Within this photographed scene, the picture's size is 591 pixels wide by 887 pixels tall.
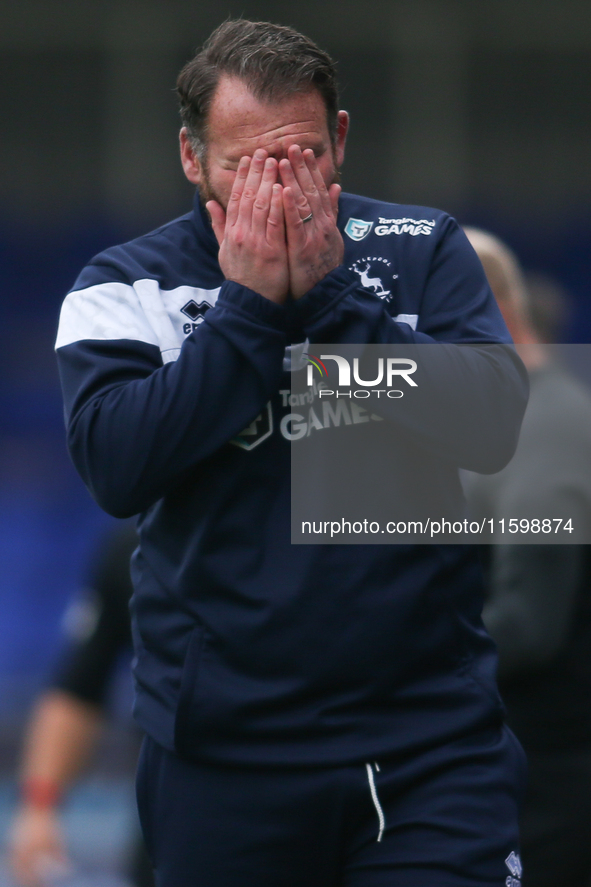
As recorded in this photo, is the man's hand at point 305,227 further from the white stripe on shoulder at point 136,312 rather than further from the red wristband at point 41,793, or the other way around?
the red wristband at point 41,793

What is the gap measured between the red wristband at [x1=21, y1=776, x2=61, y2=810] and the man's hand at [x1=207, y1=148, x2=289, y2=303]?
149 centimetres

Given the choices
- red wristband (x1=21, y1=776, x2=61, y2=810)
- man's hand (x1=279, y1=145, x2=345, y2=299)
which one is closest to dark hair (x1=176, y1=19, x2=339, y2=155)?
man's hand (x1=279, y1=145, x2=345, y2=299)

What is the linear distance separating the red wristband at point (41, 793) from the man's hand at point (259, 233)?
58.7 inches

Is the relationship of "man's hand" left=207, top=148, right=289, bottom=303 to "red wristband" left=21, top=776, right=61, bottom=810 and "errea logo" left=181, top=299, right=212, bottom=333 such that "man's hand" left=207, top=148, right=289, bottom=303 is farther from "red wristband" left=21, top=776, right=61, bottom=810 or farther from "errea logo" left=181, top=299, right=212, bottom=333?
"red wristband" left=21, top=776, right=61, bottom=810

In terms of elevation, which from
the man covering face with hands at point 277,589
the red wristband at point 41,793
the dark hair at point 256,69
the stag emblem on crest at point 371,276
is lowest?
the red wristband at point 41,793

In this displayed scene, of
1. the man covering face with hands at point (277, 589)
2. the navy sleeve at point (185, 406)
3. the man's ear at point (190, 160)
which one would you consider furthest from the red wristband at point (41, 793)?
the man's ear at point (190, 160)

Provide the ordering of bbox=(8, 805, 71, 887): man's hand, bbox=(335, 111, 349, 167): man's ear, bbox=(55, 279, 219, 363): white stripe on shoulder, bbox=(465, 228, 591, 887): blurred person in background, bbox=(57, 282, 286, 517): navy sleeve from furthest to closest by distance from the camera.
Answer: bbox=(8, 805, 71, 887): man's hand, bbox=(465, 228, 591, 887): blurred person in background, bbox=(335, 111, 349, 167): man's ear, bbox=(55, 279, 219, 363): white stripe on shoulder, bbox=(57, 282, 286, 517): navy sleeve

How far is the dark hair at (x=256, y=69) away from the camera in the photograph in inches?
63.6

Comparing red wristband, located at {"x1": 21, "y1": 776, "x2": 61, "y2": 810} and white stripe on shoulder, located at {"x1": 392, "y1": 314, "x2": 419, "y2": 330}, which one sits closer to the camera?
white stripe on shoulder, located at {"x1": 392, "y1": 314, "x2": 419, "y2": 330}

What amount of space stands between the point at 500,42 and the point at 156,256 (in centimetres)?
799

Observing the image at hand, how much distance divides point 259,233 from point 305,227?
0.06 m

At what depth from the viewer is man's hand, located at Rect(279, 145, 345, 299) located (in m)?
1.53

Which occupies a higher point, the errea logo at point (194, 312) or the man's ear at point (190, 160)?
the man's ear at point (190, 160)

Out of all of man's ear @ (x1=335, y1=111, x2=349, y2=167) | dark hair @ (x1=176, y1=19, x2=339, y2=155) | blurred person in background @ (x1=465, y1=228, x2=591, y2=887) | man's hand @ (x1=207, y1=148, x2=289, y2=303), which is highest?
dark hair @ (x1=176, y1=19, x2=339, y2=155)
